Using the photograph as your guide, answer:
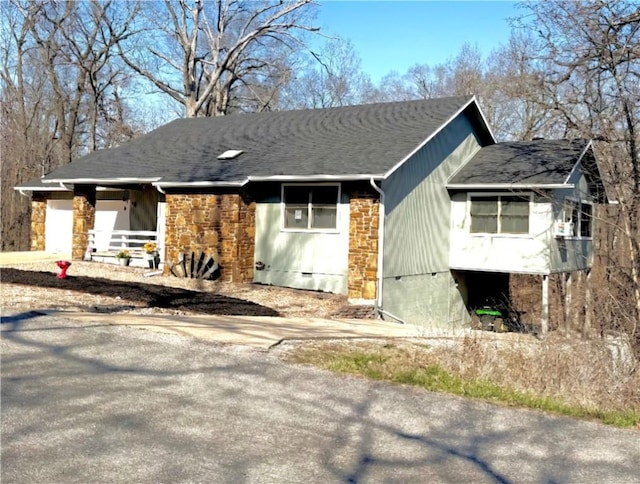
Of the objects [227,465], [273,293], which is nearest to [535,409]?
[227,465]

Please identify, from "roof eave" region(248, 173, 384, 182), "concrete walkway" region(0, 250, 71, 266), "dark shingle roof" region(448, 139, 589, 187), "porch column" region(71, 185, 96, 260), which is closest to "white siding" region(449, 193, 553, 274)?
"dark shingle roof" region(448, 139, 589, 187)

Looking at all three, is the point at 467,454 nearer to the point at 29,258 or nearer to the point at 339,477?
the point at 339,477

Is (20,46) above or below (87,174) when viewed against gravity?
above

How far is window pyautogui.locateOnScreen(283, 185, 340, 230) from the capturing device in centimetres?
1609

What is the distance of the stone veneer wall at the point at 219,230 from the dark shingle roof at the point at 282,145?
23.8 inches

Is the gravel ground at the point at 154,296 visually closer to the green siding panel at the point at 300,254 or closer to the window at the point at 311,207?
the green siding panel at the point at 300,254

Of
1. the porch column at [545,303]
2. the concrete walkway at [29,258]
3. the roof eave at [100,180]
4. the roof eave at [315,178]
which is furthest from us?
the concrete walkway at [29,258]

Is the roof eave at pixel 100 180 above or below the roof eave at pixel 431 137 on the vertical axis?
below

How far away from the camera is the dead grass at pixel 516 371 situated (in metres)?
6.71

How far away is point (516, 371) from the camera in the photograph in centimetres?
754

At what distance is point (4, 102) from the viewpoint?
3566cm

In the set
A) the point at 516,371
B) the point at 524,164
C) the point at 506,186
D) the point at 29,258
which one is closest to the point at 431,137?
the point at 506,186

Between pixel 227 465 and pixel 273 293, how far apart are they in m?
11.1

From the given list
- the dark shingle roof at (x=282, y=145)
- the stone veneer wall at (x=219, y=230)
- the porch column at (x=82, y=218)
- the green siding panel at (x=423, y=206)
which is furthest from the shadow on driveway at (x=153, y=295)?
the porch column at (x=82, y=218)
